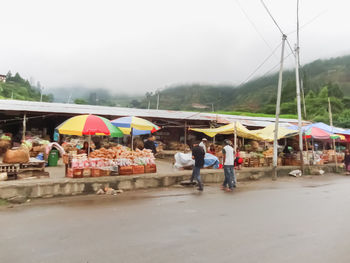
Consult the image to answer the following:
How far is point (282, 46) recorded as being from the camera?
13914 mm

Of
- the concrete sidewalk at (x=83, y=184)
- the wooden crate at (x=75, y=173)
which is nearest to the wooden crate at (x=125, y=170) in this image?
the concrete sidewalk at (x=83, y=184)

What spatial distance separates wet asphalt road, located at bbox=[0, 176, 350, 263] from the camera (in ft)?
13.3

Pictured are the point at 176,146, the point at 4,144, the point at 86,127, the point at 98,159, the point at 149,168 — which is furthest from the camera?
the point at 176,146

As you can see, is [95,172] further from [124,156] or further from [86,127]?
[86,127]

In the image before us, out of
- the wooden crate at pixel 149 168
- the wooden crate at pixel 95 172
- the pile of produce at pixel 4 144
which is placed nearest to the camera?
the wooden crate at pixel 95 172

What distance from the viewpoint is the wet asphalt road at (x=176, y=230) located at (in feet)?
13.3

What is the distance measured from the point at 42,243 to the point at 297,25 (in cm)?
1634

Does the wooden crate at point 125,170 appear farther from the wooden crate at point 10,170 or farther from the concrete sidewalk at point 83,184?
the wooden crate at point 10,170

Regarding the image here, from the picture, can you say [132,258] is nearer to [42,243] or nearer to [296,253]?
[42,243]

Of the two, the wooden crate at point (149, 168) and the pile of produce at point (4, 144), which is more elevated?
the pile of produce at point (4, 144)

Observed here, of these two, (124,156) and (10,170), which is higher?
(124,156)

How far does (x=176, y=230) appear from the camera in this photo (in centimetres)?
522

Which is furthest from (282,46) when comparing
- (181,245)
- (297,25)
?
(181,245)

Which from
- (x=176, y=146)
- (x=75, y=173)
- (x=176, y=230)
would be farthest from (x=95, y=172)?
(x=176, y=146)
